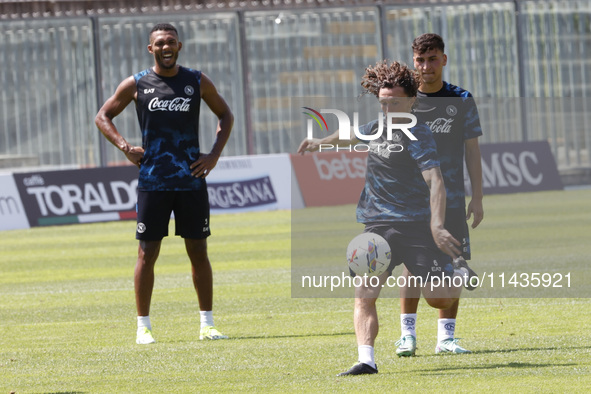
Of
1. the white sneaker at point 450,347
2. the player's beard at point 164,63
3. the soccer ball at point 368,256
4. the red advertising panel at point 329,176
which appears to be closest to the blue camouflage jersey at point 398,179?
the soccer ball at point 368,256

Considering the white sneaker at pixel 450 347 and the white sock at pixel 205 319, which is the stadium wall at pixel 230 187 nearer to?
the white sock at pixel 205 319

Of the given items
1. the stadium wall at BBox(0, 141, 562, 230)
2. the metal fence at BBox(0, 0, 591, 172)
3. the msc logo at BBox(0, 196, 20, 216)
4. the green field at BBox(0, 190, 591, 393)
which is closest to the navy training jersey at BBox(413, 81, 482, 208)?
the green field at BBox(0, 190, 591, 393)

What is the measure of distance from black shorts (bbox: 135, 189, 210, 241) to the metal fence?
22.8m

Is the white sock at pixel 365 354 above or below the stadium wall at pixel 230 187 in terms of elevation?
below

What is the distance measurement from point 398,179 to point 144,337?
2.59m

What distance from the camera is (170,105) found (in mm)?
8805

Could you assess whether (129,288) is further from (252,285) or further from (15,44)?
(15,44)

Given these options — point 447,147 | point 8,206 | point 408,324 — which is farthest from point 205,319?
point 8,206

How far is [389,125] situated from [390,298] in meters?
4.60

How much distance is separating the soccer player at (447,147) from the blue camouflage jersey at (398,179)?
0.52 m

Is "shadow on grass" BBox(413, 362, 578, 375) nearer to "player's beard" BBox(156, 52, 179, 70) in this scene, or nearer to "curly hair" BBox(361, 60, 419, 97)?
"curly hair" BBox(361, 60, 419, 97)

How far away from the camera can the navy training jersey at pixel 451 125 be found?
7711 millimetres

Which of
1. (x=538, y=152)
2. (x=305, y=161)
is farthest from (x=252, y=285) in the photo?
(x=538, y=152)

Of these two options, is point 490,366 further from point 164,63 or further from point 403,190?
point 164,63
